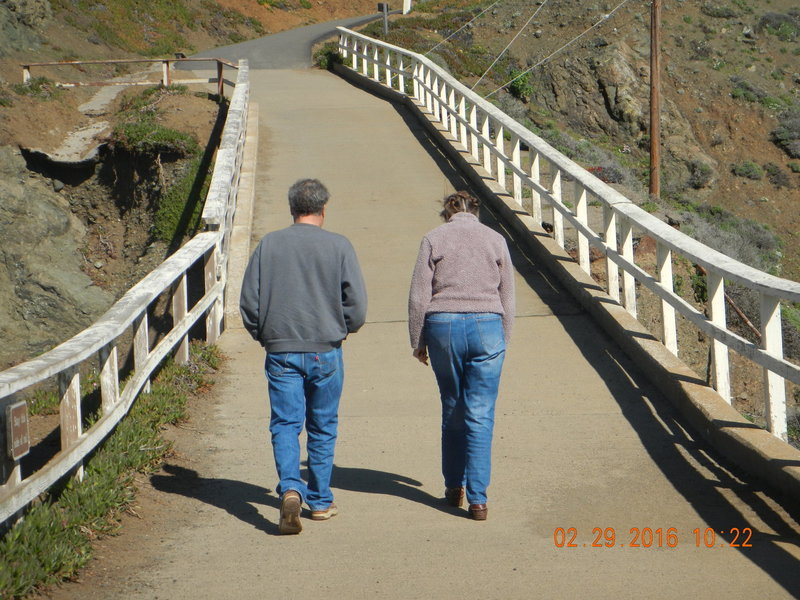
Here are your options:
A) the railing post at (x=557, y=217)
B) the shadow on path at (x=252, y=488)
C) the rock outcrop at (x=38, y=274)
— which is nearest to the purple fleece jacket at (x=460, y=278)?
the shadow on path at (x=252, y=488)

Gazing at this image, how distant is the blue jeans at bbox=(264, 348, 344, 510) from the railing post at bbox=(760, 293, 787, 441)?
230 cm

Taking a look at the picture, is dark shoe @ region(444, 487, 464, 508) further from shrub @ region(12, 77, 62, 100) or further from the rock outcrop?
shrub @ region(12, 77, 62, 100)

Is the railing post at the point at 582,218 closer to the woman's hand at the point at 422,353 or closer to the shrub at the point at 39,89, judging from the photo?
the woman's hand at the point at 422,353

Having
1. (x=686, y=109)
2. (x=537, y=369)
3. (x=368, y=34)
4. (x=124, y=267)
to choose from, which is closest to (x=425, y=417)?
(x=537, y=369)

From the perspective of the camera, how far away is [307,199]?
17.3 feet

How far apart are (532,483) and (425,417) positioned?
1439mm

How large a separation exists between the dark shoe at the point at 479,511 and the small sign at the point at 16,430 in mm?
2236

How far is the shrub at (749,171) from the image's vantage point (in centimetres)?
3903

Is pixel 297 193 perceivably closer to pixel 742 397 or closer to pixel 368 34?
pixel 742 397

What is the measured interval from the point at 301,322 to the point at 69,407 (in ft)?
3.88

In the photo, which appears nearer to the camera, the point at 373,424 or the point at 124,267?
the point at 373,424

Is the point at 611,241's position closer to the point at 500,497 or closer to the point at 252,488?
the point at 500,497

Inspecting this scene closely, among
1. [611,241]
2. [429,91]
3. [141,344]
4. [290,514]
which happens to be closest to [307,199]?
[290,514]

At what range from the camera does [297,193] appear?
17.4ft
